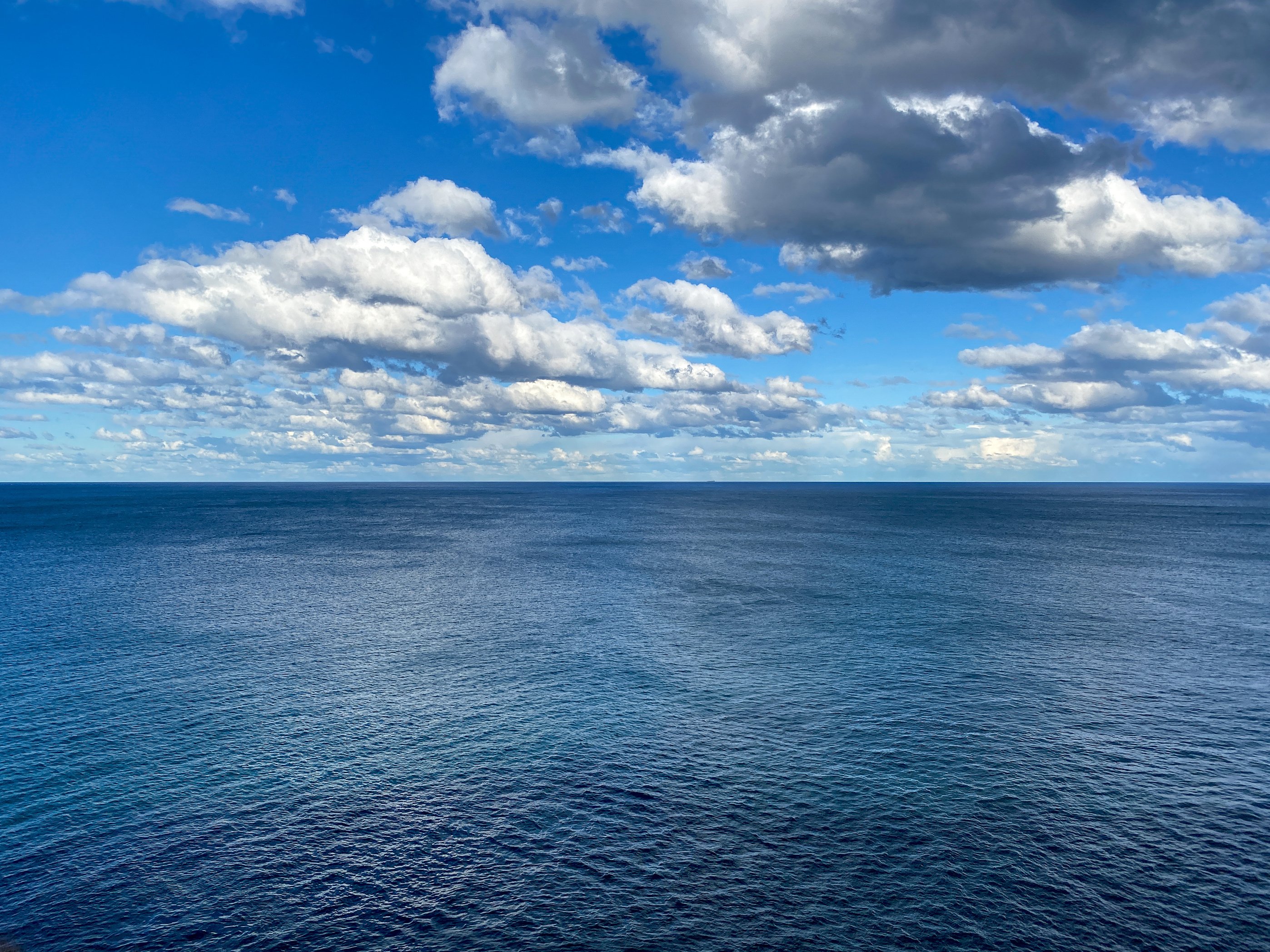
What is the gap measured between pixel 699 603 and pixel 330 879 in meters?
74.3

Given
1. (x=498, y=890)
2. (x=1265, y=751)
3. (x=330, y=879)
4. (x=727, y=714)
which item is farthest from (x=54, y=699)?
(x=1265, y=751)

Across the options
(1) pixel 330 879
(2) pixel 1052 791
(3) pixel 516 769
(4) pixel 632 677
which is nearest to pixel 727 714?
(4) pixel 632 677

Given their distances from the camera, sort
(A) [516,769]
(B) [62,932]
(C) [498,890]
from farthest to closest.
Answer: (A) [516,769] < (C) [498,890] < (B) [62,932]

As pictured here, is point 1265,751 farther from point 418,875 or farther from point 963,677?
point 418,875

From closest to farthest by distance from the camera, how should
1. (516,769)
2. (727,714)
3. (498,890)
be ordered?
(498,890) < (516,769) < (727,714)

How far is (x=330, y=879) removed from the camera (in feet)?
131

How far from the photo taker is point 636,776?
5225 centimetres

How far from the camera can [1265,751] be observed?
54594 mm

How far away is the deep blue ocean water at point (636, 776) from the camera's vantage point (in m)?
37.1

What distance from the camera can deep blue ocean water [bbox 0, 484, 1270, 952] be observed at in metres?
37.1

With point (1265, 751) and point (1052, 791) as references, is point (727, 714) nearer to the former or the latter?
point (1052, 791)

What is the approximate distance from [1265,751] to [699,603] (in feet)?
219

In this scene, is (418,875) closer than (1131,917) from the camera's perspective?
No

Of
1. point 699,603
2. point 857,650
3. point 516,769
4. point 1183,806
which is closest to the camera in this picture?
point 1183,806
